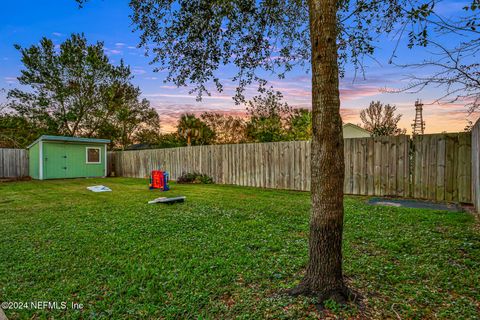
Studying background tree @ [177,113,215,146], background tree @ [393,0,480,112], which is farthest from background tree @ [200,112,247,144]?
background tree @ [393,0,480,112]

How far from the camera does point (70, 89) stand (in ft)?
70.8

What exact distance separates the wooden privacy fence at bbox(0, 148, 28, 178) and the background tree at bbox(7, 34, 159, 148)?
23.5 ft

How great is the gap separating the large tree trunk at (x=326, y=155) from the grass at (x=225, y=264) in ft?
0.82

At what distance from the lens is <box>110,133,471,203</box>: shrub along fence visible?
5880mm

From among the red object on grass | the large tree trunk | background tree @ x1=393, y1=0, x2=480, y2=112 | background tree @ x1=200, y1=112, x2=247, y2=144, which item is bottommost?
the red object on grass

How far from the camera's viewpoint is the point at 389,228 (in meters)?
3.93

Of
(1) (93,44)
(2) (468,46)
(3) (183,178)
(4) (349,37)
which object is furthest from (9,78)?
(2) (468,46)

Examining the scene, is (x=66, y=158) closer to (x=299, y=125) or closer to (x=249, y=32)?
(x=249, y=32)

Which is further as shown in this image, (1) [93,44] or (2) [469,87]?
(1) [93,44]

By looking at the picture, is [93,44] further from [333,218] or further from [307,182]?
[333,218]

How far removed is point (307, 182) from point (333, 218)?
6643 mm

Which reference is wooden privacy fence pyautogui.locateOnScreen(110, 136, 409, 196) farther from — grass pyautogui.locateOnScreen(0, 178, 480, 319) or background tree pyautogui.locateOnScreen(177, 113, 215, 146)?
background tree pyautogui.locateOnScreen(177, 113, 215, 146)

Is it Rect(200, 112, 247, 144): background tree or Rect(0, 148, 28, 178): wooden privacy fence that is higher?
Rect(200, 112, 247, 144): background tree

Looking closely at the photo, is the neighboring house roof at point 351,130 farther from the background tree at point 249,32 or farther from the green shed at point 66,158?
the green shed at point 66,158
